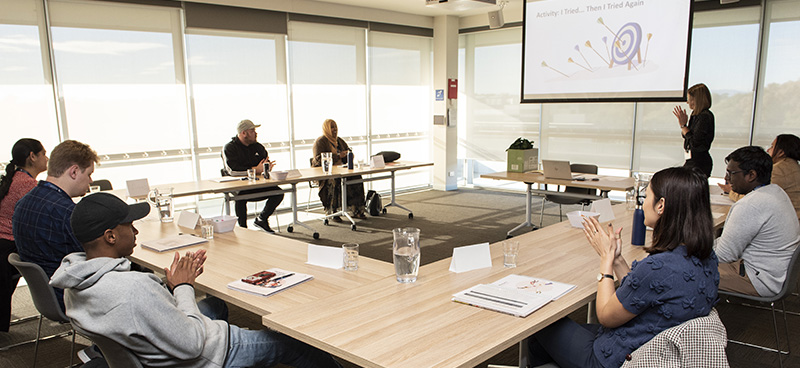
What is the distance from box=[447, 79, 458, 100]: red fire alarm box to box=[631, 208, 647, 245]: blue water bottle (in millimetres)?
6423

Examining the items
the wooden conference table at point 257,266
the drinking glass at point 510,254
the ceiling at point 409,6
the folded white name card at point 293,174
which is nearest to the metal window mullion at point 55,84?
the folded white name card at point 293,174

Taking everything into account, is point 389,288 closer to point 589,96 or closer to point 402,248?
point 402,248

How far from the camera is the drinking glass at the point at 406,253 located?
2.05 metres

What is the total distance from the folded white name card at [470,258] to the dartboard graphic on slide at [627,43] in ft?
13.4

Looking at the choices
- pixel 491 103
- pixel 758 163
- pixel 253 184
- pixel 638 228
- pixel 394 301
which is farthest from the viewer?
pixel 491 103

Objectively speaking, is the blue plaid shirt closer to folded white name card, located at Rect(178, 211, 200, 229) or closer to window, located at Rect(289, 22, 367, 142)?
folded white name card, located at Rect(178, 211, 200, 229)

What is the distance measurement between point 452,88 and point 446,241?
12.9ft

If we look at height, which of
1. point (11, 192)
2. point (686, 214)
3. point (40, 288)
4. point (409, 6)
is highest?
point (409, 6)

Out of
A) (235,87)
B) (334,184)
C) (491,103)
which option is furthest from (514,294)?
(491,103)

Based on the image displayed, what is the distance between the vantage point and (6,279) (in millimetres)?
3264

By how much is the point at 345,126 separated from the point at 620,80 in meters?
4.06

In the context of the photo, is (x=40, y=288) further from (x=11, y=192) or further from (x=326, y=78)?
(x=326, y=78)

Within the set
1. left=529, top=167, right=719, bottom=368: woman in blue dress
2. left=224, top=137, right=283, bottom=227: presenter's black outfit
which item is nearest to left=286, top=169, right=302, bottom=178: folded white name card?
left=224, top=137, right=283, bottom=227: presenter's black outfit

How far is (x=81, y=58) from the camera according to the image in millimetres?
5574
